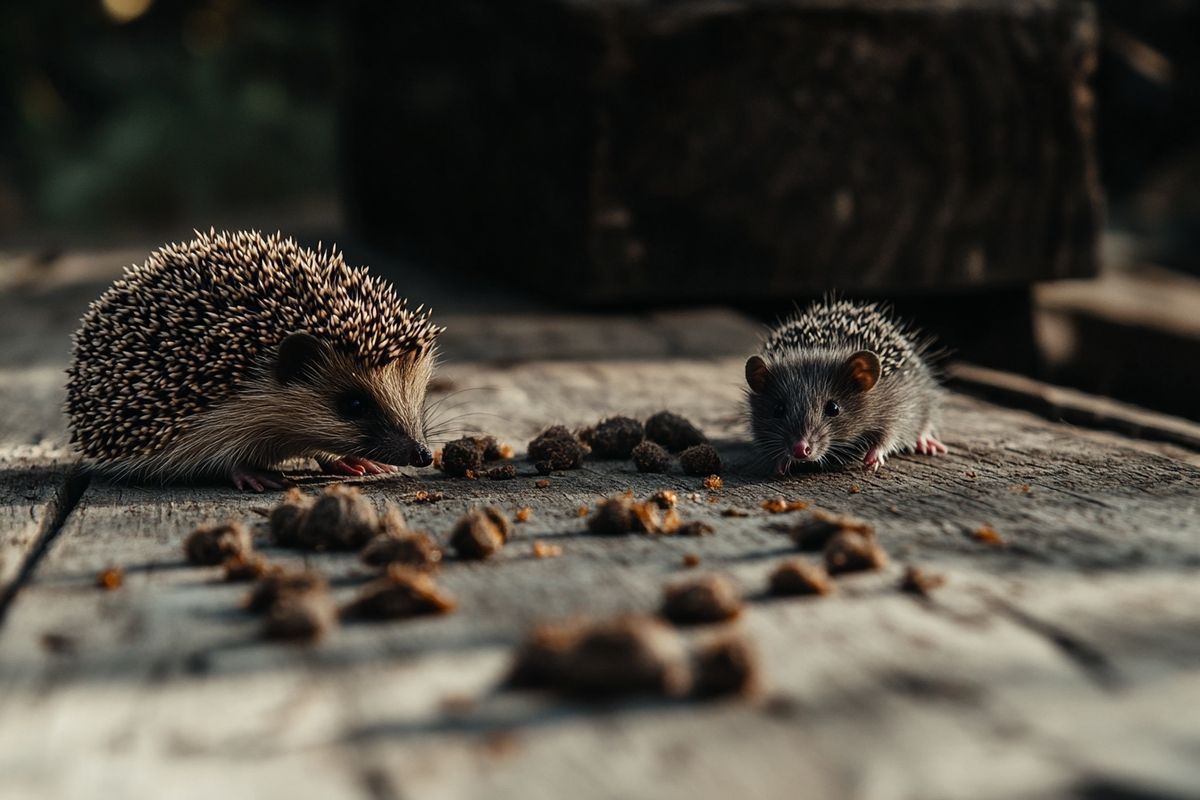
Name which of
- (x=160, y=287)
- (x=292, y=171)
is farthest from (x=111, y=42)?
(x=160, y=287)


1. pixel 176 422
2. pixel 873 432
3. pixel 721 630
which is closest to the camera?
pixel 721 630

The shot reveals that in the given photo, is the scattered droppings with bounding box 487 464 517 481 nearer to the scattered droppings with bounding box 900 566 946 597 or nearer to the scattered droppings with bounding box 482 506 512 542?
the scattered droppings with bounding box 482 506 512 542

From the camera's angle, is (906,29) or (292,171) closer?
(906,29)

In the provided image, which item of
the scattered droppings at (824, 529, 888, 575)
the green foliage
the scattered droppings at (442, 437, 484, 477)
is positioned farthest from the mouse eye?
the green foliage

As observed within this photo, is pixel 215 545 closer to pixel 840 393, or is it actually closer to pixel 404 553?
pixel 404 553

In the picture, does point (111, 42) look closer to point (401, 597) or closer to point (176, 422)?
point (176, 422)

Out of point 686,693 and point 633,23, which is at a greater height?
point 633,23
